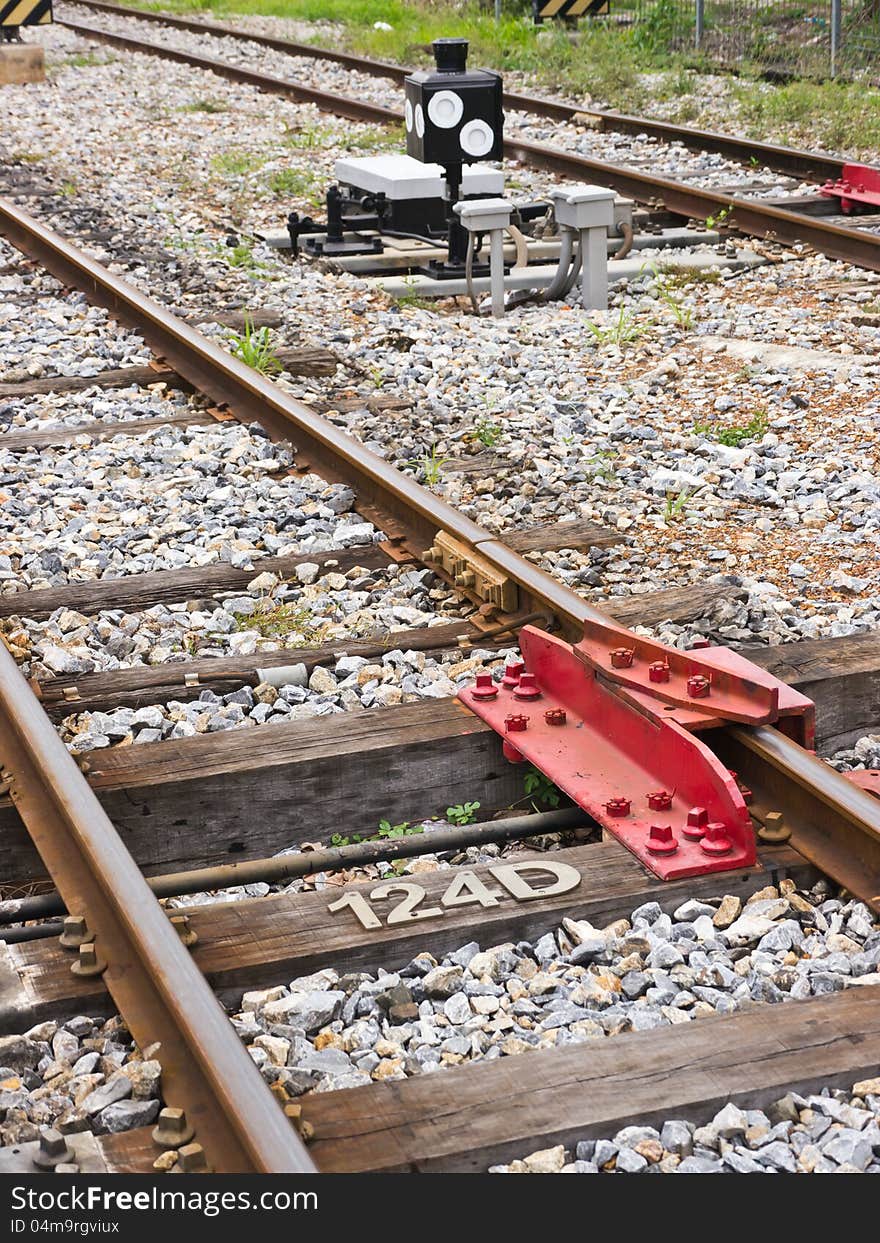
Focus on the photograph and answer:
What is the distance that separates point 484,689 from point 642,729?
50cm

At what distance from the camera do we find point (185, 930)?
2.88 m

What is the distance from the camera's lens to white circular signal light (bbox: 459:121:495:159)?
871 cm

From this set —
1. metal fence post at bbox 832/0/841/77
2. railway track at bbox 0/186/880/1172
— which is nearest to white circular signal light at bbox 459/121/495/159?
railway track at bbox 0/186/880/1172

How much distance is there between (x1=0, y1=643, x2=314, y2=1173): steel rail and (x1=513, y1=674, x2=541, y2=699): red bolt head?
0.99 metres

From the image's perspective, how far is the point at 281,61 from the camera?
19047mm

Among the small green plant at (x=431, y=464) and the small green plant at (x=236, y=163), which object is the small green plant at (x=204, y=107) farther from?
the small green plant at (x=431, y=464)

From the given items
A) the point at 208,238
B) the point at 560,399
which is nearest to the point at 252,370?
the point at 560,399

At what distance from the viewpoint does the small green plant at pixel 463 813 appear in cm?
357

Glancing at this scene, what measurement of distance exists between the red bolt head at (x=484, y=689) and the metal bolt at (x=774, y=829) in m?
0.79

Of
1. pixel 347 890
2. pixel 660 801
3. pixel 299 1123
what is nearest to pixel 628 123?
pixel 660 801

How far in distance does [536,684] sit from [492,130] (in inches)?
220

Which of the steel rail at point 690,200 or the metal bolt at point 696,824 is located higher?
the steel rail at point 690,200

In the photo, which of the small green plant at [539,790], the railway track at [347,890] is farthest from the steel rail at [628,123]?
the small green plant at [539,790]
